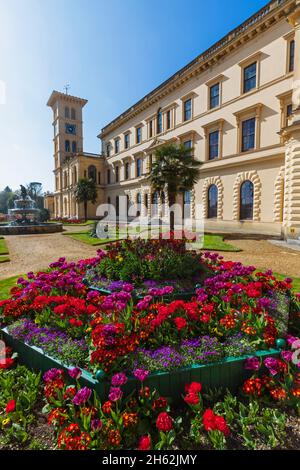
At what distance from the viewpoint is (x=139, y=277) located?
450cm

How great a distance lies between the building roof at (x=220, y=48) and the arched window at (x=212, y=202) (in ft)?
38.0

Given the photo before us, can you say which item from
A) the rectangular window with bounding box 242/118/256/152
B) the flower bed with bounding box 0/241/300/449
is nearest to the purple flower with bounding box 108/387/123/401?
the flower bed with bounding box 0/241/300/449

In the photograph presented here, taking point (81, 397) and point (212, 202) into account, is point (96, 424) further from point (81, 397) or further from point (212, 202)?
point (212, 202)

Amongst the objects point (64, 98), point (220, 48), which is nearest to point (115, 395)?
point (220, 48)

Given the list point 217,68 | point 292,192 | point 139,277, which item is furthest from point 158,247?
point 217,68

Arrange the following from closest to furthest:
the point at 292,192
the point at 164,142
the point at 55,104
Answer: the point at 292,192 < the point at 164,142 < the point at 55,104

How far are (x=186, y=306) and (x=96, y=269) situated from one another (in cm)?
274

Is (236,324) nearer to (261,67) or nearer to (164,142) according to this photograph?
(261,67)

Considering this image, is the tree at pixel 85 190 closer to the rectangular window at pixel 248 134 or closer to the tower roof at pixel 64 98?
the rectangular window at pixel 248 134

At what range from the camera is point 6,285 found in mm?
6305

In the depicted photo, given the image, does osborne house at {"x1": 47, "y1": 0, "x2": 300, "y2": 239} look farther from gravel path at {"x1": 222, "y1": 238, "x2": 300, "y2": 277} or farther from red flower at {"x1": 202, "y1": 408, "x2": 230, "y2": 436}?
red flower at {"x1": 202, "y1": 408, "x2": 230, "y2": 436}

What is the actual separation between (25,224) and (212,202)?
18249 millimetres

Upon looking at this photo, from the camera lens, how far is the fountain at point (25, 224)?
19.6 meters

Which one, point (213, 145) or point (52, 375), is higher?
point (213, 145)
